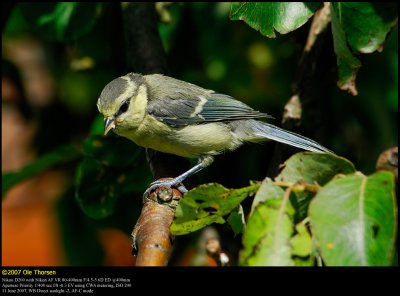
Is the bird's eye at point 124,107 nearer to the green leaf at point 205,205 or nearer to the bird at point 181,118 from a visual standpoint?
the bird at point 181,118

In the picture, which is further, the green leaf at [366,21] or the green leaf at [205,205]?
the green leaf at [366,21]

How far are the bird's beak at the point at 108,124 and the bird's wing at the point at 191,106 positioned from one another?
1.14 ft

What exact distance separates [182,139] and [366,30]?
1.41 metres

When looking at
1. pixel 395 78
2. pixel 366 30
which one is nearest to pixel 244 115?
pixel 395 78

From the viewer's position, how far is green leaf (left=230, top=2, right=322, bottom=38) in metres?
2.23

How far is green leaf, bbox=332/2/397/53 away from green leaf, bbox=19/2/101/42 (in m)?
1.47

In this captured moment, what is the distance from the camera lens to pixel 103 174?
3.01 metres

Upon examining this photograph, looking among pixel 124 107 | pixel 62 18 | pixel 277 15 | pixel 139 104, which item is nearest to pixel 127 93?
pixel 124 107

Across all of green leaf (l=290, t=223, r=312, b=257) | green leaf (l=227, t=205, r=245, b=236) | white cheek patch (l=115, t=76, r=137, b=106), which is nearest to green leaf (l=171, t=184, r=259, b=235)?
green leaf (l=227, t=205, r=245, b=236)

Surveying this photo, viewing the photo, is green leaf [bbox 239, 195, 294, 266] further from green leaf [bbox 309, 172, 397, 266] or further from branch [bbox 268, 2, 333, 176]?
branch [bbox 268, 2, 333, 176]

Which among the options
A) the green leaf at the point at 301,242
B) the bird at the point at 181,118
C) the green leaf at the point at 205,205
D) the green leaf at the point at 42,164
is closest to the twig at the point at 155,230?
the green leaf at the point at 205,205

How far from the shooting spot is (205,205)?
1829mm

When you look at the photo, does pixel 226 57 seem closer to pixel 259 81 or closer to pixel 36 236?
pixel 259 81

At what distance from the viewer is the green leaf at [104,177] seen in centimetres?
297
